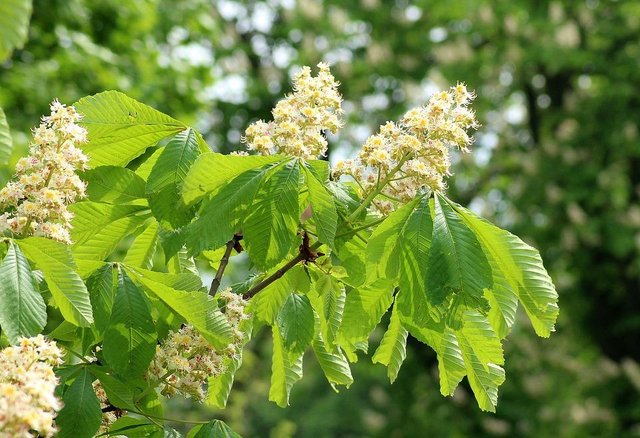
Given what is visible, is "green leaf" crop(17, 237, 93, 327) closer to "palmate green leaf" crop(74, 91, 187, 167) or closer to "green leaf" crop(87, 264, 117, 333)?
"green leaf" crop(87, 264, 117, 333)

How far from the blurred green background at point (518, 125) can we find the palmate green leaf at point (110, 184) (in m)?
9.49

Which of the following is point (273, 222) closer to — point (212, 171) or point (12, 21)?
point (212, 171)

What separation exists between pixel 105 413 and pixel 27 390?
2.35 ft

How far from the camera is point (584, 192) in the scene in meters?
14.4

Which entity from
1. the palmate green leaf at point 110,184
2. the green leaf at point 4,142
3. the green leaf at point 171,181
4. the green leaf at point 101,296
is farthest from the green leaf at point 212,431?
the green leaf at point 4,142

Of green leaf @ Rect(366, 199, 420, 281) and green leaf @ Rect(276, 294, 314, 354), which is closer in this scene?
green leaf @ Rect(366, 199, 420, 281)

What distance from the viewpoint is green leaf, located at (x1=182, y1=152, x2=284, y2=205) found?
2.01 m

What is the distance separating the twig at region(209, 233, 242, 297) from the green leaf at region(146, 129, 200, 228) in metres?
0.18

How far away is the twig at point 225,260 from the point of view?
2188mm

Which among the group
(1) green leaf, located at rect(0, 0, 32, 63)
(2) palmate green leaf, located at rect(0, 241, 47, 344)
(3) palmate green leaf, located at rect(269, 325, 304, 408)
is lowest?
(3) palmate green leaf, located at rect(269, 325, 304, 408)

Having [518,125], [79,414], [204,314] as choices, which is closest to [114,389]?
[79,414]

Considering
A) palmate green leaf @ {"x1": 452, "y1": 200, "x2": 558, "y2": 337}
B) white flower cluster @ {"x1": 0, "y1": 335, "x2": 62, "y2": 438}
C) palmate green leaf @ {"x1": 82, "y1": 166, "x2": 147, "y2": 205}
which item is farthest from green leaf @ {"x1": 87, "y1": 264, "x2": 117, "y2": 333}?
palmate green leaf @ {"x1": 452, "y1": 200, "x2": 558, "y2": 337}

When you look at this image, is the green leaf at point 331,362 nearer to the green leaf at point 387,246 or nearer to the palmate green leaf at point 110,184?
the green leaf at point 387,246

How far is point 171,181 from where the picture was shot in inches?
83.4
